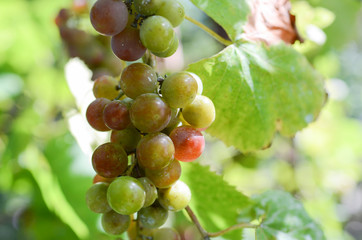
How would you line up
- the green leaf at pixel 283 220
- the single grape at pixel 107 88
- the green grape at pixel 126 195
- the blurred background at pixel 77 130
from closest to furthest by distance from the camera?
the green grape at pixel 126 195 < the single grape at pixel 107 88 < the green leaf at pixel 283 220 < the blurred background at pixel 77 130

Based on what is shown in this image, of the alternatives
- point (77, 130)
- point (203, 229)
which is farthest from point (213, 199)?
point (77, 130)

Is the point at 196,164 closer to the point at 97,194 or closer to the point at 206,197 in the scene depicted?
the point at 206,197

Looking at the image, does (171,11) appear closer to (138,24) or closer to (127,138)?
(138,24)

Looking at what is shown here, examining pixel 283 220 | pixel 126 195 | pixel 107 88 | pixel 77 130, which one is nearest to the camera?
pixel 126 195

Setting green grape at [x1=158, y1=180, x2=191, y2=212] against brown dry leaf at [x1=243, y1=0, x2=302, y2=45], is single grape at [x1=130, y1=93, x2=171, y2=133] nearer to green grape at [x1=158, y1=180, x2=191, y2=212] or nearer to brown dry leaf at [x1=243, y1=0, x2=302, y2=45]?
green grape at [x1=158, y1=180, x2=191, y2=212]

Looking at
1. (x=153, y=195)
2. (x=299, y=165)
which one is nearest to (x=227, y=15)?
(x=153, y=195)

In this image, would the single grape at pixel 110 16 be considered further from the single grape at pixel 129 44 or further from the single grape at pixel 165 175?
the single grape at pixel 165 175

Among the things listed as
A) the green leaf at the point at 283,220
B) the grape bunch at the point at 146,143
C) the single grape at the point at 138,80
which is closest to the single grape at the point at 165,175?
the grape bunch at the point at 146,143
